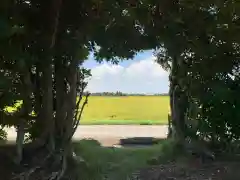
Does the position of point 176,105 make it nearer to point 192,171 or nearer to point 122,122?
point 192,171

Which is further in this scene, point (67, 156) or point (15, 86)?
point (67, 156)

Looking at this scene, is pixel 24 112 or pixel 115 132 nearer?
pixel 24 112

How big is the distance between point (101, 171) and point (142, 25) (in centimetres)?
254

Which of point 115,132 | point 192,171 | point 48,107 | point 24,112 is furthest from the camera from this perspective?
point 115,132

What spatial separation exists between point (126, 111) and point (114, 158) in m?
5.96

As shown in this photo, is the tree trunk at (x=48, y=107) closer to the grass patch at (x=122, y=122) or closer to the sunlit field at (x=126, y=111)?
the sunlit field at (x=126, y=111)

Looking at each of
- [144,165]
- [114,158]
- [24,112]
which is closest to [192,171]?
[144,165]

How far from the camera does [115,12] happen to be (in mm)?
7348

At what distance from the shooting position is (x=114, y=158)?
8203mm

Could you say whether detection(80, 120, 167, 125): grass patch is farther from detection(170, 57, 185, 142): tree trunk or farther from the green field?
detection(170, 57, 185, 142): tree trunk

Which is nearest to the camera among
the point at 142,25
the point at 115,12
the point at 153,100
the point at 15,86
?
the point at 15,86

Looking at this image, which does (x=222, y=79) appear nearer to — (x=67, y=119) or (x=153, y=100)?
(x=67, y=119)

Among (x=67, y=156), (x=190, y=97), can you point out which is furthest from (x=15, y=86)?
(x=190, y=97)

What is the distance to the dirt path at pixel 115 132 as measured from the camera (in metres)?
11.5
